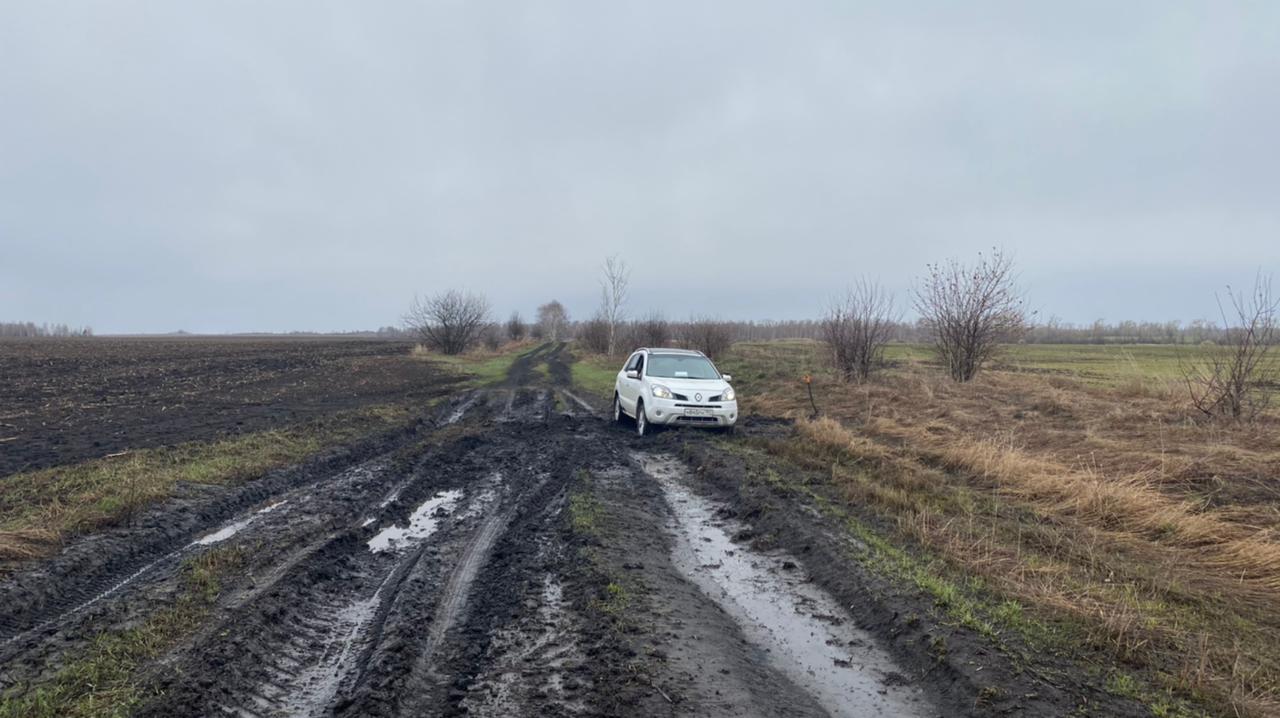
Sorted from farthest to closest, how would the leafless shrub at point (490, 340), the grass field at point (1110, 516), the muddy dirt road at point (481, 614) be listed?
the leafless shrub at point (490, 340)
the grass field at point (1110, 516)
the muddy dirt road at point (481, 614)

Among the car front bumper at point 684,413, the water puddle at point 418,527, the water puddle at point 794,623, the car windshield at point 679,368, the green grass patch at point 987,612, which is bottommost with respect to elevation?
the water puddle at point 794,623

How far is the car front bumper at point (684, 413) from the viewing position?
13359mm

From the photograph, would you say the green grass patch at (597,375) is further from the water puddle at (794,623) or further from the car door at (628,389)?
the water puddle at (794,623)

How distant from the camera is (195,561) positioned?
5.75 meters

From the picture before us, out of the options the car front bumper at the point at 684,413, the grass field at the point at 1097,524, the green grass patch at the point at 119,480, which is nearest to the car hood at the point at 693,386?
the car front bumper at the point at 684,413

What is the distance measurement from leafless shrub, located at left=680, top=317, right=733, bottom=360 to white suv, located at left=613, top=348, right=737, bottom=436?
1980 cm

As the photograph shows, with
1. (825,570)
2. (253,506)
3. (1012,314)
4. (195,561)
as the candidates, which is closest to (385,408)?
(253,506)

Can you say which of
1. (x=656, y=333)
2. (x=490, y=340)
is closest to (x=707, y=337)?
(x=656, y=333)

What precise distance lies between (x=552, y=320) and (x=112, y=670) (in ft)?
352

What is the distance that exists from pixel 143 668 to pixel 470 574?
2.43 metres

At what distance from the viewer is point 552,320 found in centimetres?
11025

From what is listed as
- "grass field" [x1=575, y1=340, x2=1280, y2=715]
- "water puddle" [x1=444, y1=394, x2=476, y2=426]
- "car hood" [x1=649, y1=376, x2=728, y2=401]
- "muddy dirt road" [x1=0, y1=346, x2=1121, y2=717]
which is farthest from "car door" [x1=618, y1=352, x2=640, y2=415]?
"muddy dirt road" [x1=0, y1=346, x2=1121, y2=717]

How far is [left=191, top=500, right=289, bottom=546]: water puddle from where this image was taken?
21.5 feet

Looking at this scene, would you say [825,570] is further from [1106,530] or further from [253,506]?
[253,506]
